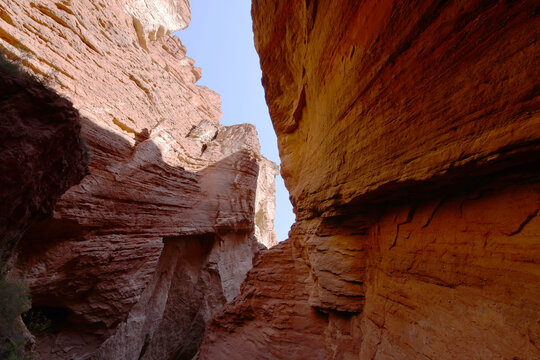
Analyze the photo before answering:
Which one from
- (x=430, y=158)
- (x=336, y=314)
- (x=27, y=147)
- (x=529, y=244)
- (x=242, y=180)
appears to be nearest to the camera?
(x=529, y=244)

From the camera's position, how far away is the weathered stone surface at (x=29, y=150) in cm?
241

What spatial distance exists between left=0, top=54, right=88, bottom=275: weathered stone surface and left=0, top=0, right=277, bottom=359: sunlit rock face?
8.97 feet

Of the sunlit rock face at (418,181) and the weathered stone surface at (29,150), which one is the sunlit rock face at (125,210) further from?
the sunlit rock face at (418,181)

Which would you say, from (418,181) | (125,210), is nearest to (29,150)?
(418,181)

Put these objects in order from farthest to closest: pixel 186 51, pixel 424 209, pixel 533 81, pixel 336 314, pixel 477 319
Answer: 1. pixel 186 51
2. pixel 336 314
3. pixel 424 209
4. pixel 477 319
5. pixel 533 81

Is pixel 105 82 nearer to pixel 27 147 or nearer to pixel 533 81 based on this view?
pixel 27 147

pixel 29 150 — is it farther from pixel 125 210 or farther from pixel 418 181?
pixel 125 210

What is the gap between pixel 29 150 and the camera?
2.59 m

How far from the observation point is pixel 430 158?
239cm

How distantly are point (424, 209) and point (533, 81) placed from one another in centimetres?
177

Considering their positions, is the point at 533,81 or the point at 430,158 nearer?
the point at 533,81

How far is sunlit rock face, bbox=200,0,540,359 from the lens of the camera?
1.85 m

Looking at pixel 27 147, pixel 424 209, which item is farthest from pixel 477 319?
pixel 27 147

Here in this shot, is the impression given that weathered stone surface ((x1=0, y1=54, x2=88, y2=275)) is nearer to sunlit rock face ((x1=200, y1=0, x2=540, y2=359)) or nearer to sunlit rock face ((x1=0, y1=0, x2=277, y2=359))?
sunlit rock face ((x1=0, y1=0, x2=277, y2=359))
